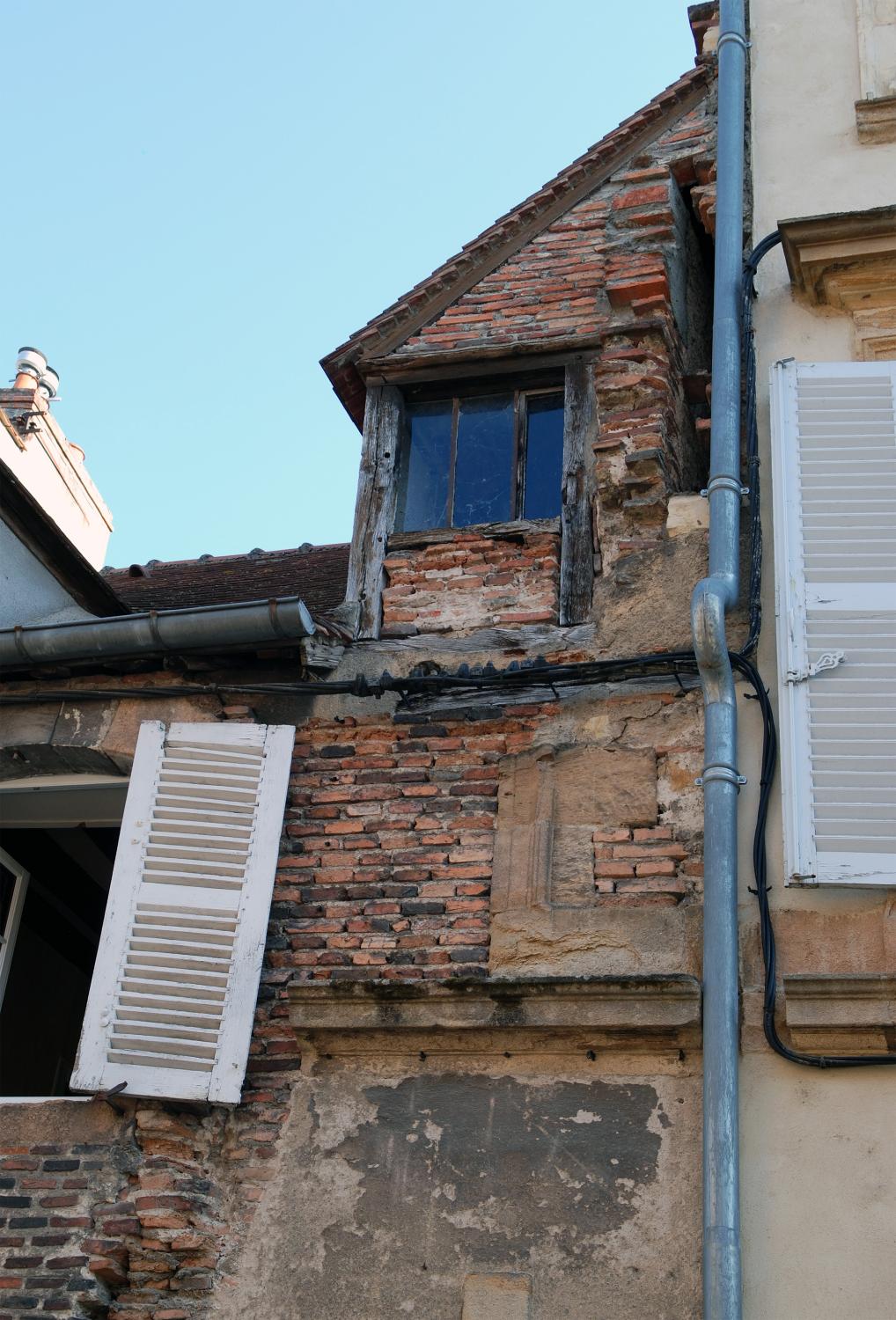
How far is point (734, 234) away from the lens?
7.25m

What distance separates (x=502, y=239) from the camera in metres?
8.06

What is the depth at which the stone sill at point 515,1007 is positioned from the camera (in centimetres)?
551

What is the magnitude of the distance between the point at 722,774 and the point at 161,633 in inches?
96.7

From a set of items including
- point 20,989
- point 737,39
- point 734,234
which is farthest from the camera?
point 20,989

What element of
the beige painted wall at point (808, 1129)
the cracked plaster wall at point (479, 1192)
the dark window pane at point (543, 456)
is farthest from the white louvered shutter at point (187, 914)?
the beige painted wall at point (808, 1129)

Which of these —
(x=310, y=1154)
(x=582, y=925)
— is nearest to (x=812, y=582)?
(x=582, y=925)

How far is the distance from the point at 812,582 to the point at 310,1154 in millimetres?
2905

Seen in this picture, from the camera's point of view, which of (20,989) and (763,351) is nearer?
(763,351)

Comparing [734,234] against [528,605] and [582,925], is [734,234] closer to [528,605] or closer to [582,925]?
[528,605]

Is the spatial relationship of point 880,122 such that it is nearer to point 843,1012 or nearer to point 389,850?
point 389,850

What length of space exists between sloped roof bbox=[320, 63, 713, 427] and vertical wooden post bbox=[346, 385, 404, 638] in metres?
0.22

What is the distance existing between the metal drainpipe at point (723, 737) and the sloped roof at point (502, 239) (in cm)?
46

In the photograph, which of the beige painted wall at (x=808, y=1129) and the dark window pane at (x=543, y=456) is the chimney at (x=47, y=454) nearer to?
the dark window pane at (x=543, y=456)

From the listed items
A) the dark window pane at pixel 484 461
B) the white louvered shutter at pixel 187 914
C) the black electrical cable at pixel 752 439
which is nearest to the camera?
the white louvered shutter at pixel 187 914
